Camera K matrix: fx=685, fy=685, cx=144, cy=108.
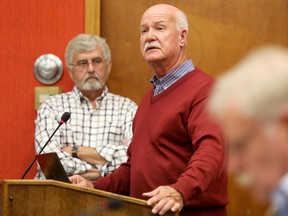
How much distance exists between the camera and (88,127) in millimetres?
3977

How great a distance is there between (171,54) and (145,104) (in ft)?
0.83

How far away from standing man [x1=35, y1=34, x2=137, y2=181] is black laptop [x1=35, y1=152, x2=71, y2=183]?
0.90 metres

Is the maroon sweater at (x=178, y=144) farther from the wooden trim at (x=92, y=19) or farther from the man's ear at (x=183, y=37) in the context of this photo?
the wooden trim at (x=92, y=19)

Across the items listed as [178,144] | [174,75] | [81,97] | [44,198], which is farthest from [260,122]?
[81,97]

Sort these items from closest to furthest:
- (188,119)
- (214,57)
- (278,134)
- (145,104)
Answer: (278,134) → (188,119) → (145,104) → (214,57)

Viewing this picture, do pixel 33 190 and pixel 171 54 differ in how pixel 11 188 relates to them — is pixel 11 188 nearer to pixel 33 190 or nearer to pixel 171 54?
pixel 33 190

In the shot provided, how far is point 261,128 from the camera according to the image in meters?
1.18

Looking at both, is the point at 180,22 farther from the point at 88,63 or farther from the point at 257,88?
the point at 257,88

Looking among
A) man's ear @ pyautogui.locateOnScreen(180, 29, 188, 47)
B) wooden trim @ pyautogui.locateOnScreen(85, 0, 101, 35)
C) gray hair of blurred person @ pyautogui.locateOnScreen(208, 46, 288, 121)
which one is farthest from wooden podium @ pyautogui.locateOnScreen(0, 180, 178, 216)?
wooden trim @ pyautogui.locateOnScreen(85, 0, 101, 35)

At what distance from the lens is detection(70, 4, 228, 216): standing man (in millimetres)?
2467

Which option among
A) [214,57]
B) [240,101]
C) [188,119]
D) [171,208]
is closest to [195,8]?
[214,57]

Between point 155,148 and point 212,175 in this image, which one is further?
point 155,148

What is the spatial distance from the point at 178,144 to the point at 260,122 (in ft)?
5.27

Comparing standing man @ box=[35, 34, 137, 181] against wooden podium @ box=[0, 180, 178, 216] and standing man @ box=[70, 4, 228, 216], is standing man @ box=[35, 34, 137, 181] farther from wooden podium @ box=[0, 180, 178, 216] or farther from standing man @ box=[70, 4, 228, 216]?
wooden podium @ box=[0, 180, 178, 216]
